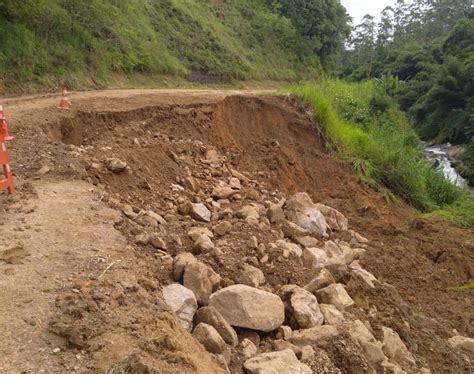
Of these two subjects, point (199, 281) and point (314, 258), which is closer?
point (199, 281)

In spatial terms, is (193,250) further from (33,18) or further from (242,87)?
(242,87)

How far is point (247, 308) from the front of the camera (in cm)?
357

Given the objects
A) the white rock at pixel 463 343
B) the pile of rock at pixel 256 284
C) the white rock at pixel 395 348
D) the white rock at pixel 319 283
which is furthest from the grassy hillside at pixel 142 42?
the white rock at pixel 463 343

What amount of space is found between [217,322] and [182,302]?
0.96ft

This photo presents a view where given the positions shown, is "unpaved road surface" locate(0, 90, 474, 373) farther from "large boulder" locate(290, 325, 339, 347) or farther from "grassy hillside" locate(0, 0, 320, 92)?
"grassy hillside" locate(0, 0, 320, 92)

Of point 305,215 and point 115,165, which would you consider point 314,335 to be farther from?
point 305,215

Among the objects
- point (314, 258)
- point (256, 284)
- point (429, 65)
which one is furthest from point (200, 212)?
point (429, 65)

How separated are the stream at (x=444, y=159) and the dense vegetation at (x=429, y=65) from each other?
53 centimetres

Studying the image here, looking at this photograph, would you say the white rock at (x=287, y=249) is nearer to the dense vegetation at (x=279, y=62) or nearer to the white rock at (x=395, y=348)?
the white rock at (x=395, y=348)

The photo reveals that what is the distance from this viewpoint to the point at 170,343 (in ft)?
8.51

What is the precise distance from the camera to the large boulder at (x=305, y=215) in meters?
6.98

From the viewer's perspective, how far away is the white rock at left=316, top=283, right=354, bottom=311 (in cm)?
449

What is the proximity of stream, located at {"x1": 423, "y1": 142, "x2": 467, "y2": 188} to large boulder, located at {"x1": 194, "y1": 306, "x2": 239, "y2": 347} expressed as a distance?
17.9m

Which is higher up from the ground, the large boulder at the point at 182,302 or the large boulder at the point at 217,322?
the large boulder at the point at 182,302
